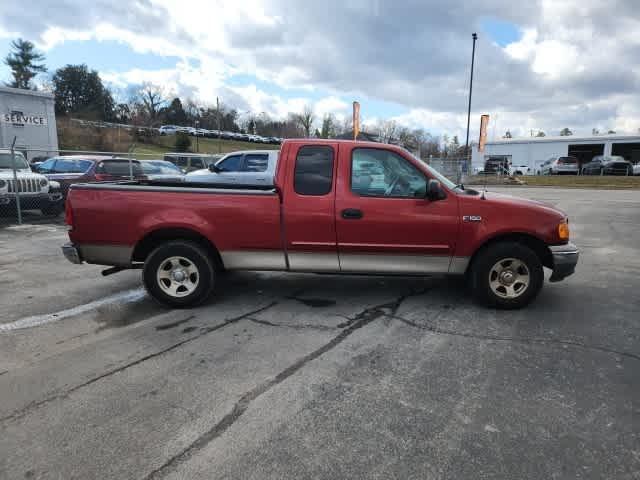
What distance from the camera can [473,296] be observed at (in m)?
4.97

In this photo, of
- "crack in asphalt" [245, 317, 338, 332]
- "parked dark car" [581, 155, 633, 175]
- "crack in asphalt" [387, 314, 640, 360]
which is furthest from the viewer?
"parked dark car" [581, 155, 633, 175]

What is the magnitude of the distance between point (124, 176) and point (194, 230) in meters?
10.3

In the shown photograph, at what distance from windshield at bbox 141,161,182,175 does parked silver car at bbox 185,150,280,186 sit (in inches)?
159

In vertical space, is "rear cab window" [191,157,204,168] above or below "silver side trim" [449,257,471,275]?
above

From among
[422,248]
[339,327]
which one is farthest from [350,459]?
[422,248]

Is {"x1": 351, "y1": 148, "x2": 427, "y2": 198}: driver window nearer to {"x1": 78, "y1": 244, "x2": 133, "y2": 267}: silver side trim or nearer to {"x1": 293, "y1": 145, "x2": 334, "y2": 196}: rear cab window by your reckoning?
{"x1": 293, "y1": 145, "x2": 334, "y2": 196}: rear cab window

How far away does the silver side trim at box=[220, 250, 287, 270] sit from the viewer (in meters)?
4.77

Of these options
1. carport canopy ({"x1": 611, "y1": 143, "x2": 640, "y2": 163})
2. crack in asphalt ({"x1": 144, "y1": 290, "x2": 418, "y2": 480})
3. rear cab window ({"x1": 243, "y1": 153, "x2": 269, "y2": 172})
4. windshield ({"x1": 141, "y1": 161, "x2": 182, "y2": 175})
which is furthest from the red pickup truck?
carport canopy ({"x1": 611, "y1": 143, "x2": 640, "y2": 163})

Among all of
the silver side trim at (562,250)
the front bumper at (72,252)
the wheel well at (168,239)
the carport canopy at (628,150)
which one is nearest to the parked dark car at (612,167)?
the carport canopy at (628,150)

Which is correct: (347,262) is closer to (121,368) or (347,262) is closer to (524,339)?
(524,339)

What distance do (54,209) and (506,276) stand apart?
1240 cm

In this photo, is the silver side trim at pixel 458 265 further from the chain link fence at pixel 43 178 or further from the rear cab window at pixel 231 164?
the chain link fence at pixel 43 178

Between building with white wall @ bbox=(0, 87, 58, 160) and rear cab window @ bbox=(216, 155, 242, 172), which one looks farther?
building with white wall @ bbox=(0, 87, 58, 160)

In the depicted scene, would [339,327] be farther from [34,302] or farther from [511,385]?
[34,302]
